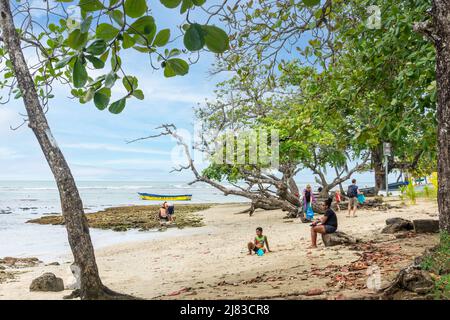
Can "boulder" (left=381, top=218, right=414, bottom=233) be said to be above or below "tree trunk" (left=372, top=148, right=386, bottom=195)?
below

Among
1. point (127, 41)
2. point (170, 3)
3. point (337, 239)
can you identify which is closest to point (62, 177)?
point (127, 41)

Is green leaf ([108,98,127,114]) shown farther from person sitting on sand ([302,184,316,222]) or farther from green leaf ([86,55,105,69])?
person sitting on sand ([302,184,316,222])

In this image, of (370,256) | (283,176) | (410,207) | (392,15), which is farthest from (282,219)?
(392,15)

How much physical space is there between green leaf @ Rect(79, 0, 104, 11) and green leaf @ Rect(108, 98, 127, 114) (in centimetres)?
32

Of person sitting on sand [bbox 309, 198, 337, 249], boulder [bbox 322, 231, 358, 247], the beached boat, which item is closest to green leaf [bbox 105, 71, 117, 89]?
boulder [bbox 322, 231, 358, 247]

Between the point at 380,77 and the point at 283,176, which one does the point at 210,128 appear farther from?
the point at 380,77

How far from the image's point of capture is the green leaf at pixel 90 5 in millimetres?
1418

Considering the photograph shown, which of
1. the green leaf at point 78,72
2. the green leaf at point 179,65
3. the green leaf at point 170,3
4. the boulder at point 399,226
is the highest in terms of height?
the green leaf at point 170,3

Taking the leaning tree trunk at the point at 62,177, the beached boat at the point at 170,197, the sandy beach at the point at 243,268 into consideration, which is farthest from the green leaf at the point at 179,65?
the beached boat at the point at 170,197

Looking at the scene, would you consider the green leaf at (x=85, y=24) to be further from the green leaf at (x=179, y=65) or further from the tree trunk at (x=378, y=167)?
the tree trunk at (x=378, y=167)

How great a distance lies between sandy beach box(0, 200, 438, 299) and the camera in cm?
577

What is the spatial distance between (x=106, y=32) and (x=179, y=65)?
0.90 feet

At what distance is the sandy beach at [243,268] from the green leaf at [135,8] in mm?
4168
